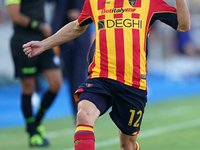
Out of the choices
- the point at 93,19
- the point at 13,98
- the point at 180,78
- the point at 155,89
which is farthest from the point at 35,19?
the point at 180,78

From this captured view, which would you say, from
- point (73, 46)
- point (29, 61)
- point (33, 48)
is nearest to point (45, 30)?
point (29, 61)

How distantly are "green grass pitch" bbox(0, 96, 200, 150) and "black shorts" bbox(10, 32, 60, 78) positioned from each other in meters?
1.01

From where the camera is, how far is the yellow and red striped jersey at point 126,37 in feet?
12.1

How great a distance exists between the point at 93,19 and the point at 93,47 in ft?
1.15

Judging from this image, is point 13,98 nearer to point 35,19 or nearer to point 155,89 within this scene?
point 155,89

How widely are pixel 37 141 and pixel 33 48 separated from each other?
186cm

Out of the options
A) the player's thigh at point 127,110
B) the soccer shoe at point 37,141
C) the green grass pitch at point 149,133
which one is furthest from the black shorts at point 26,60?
the player's thigh at point 127,110

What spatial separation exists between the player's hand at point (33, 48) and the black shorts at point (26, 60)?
1.77 metres

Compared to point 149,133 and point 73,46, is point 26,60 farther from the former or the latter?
point 149,133

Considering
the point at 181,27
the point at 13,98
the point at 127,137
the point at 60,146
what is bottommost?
the point at 13,98

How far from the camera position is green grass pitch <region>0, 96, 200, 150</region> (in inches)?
215

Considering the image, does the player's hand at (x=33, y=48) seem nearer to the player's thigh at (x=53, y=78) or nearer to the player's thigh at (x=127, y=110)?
the player's thigh at (x=127, y=110)

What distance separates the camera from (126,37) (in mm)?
3701

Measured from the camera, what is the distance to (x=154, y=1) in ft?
12.2
